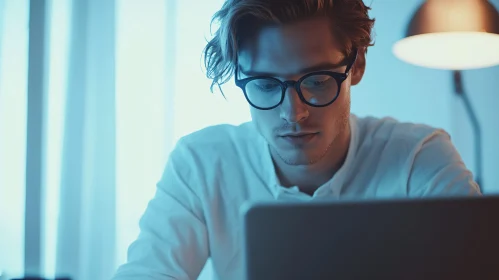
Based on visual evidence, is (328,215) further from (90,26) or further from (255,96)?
(90,26)

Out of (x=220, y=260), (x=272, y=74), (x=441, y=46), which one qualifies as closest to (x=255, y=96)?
(x=272, y=74)

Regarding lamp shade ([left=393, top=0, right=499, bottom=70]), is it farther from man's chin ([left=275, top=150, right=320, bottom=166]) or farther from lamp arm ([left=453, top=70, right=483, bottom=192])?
man's chin ([left=275, top=150, right=320, bottom=166])

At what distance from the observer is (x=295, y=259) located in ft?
1.84

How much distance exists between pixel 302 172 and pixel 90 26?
1.16 metres

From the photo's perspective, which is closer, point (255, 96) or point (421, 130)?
point (255, 96)

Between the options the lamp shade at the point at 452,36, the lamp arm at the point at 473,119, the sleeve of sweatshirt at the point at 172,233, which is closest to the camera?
the sleeve of sweatshirt at the point at 172,233

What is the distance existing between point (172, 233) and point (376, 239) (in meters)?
0.72

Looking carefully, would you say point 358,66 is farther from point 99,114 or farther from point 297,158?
point 99,114

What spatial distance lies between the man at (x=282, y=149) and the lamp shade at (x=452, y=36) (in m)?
0.51

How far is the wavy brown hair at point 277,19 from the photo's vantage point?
1.19 m

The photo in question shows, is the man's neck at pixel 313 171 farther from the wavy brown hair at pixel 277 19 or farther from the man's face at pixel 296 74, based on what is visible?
the wavy brown hair at pixel 277 19

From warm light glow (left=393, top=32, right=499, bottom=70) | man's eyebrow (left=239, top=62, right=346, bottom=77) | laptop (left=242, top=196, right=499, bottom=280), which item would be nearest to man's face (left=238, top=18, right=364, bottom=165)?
man's eyebrow (left=239, top=62, right=346, bottom=77)

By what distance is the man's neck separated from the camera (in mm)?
1304

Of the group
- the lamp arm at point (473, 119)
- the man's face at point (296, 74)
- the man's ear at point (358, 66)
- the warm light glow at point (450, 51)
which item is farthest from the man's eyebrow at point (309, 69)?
the lamp arm at point (473, 119)
